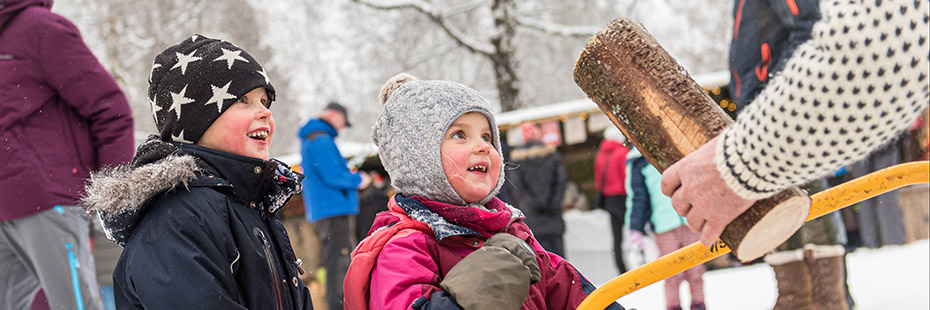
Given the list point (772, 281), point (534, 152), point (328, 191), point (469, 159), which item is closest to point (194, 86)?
point (469, 159)

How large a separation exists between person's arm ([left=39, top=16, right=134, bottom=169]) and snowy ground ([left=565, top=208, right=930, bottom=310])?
11.3ft

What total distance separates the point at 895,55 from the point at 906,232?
692 cm

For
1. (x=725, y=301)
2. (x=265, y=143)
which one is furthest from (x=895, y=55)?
(x=725, y=301)

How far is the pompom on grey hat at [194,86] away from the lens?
2.24m

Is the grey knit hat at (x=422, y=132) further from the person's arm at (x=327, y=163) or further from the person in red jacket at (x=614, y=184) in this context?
the person in red jacket at (x=614, y=184)

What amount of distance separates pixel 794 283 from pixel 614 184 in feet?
9.23

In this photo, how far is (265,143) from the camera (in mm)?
2373

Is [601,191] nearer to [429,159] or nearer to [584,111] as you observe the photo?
[584,111]

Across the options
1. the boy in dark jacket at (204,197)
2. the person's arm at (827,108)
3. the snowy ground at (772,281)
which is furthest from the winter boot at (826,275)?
the boy in dark jacket at (204,197)

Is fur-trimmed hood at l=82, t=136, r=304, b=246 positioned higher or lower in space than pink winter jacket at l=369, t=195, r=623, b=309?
higher

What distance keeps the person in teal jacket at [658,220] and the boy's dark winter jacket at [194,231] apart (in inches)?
139

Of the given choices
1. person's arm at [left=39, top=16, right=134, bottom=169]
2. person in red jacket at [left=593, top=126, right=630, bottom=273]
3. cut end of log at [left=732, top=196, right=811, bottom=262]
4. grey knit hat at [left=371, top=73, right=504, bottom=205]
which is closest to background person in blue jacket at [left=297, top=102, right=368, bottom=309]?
person in red jacket at [left=593, top=126, right=630, bottom=273]

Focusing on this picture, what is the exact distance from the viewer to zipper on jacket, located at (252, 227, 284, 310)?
2170 mm

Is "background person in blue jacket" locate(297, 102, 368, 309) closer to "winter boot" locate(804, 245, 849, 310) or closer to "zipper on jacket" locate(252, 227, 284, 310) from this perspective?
"winter boot" locate(804, 245, 849, 310)
